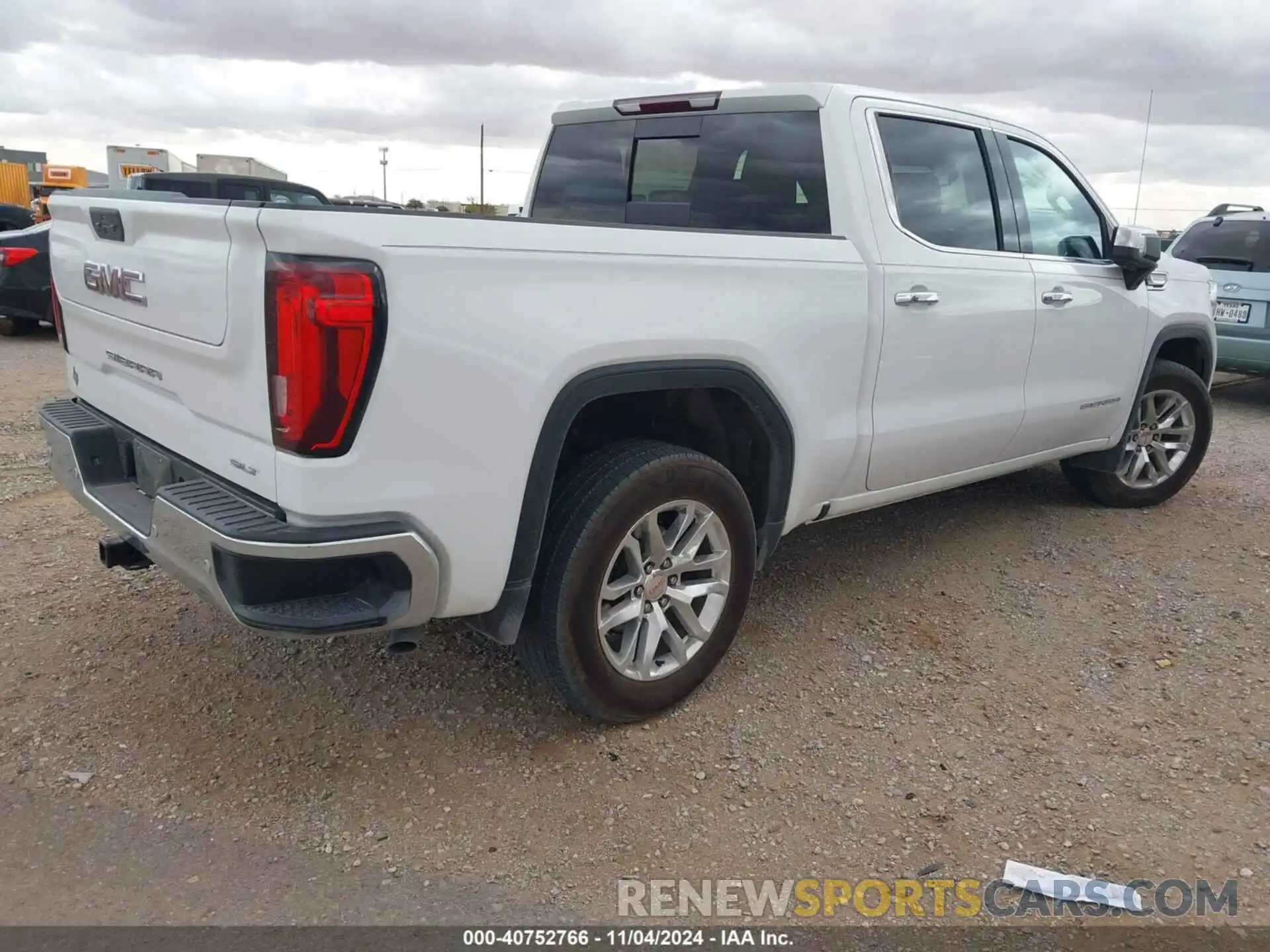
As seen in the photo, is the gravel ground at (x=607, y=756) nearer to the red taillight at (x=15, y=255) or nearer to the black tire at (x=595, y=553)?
the black tire at (x=595, y=553)

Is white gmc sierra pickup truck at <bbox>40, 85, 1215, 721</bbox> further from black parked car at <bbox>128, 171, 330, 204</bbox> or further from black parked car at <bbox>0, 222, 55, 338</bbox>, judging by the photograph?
black parked car at <bbox>0, 222, 55, 338</bbox>

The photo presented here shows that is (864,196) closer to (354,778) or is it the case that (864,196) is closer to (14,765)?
(354,778)

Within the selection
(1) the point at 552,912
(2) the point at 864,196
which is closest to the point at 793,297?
(2) the point at 864,196

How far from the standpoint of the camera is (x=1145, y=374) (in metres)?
5.11

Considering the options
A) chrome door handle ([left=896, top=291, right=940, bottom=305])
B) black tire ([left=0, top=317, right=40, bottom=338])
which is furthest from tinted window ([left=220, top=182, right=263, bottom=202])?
chrome door handle ([left=896, top=291, right=940, bottom=305])

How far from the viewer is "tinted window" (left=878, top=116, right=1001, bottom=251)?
369cm

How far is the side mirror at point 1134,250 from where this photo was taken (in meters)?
4.54

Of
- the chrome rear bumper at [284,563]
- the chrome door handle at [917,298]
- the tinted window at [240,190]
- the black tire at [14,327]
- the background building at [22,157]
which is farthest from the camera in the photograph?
the background building at [22,157]

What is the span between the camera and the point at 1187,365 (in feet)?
18.9

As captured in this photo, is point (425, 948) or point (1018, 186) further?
point (1018, 186)

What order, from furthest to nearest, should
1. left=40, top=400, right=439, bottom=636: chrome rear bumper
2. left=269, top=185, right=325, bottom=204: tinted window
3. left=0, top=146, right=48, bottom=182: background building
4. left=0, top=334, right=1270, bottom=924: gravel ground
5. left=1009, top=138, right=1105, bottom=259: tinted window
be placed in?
left=0, top=146, right=48, bottom=182: background building
left=269, top=185, right=325, bottom=204: tinted window
left=1009, top=138, right=1105, bottom=259: tinted window
left=0, top=334, right=1270, bottom=924: gravel ground
left=40, top=400, right=439, bottom=636: chrome rear bumper

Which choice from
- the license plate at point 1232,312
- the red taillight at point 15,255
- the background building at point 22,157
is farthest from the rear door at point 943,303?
the background building at point 22,157

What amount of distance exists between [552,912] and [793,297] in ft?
6.26

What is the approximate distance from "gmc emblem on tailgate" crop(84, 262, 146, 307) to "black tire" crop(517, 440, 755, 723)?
126 cm
